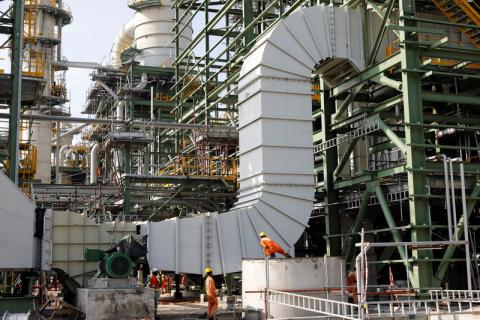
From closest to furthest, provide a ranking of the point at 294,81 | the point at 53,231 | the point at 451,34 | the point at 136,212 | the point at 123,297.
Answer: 1. the point at 123,297
2. the point at 53,231
3. the point at 294,81
4. the point at 451,34
5. the point at 136,212

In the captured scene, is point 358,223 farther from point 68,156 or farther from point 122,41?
point 68,156

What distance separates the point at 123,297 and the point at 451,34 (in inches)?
534

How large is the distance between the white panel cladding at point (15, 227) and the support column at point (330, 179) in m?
9.14

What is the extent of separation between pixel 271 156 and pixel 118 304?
594cm

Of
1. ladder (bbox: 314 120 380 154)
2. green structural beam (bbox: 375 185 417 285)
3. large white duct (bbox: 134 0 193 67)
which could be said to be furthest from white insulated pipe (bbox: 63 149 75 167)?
green structural beam (bbox: 375 185 417 285)

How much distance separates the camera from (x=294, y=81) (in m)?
18.2

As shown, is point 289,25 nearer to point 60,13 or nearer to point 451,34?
point 451,34

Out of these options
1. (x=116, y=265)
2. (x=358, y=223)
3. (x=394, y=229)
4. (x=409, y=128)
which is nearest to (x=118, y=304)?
(x=116, y=265)

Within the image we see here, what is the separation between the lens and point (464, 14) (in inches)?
747

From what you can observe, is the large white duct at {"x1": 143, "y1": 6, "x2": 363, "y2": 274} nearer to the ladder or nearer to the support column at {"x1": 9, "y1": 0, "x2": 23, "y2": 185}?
the ladder

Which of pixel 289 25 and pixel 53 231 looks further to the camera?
pixel 289 25

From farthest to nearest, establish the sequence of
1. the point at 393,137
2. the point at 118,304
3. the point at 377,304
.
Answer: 1. the point at 393,137
2. the point at 118,304
3. the point at 377,304

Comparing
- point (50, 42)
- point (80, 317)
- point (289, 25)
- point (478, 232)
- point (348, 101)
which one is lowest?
point (80, 317)

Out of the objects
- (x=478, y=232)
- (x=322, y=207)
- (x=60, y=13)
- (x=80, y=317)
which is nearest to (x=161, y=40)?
(x=60, y=13)
